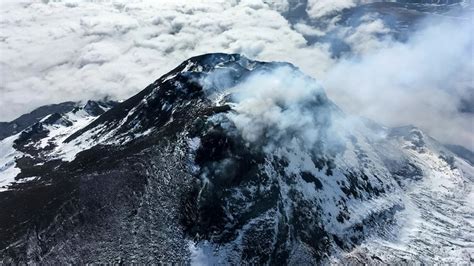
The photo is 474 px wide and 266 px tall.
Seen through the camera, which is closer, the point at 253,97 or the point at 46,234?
the point at 46,234

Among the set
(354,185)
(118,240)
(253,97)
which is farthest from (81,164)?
(354,185)

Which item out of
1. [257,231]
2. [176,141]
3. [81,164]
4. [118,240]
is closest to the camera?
[118,240]

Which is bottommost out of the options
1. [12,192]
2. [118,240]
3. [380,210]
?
[380,210]

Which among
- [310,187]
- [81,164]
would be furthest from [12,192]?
[310,187]

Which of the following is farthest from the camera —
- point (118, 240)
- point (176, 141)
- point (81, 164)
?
point (81, 164)

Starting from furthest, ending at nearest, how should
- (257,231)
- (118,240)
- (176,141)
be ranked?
(176,141), (257,231), (118,240)

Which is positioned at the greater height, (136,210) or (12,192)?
(136,210)

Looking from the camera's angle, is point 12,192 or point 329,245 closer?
point 329,245

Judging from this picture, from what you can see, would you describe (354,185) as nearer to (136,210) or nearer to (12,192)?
(136,210)

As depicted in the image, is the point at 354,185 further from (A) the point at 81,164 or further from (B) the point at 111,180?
(A) the point at 81,164
